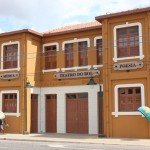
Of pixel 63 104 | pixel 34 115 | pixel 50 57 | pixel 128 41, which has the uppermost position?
pixel 128 41

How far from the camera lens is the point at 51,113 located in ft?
79.9

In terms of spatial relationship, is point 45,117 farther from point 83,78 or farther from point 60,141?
point 60,141

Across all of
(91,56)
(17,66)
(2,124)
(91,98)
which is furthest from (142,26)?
(2,124)

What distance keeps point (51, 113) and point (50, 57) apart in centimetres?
417

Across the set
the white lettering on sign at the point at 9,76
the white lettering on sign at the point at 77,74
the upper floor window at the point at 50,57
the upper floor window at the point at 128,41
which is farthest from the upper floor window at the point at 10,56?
the upper floor window at the point at 128,41

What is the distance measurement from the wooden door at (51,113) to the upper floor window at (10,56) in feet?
11.5

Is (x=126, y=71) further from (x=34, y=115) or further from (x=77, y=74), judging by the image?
(x=34, y=115)

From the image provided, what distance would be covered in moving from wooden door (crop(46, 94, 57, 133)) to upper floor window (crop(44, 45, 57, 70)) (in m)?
2.22

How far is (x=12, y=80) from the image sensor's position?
80.0 feet

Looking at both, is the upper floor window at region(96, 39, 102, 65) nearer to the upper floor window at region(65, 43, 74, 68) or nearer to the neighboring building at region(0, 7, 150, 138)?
the neighboring building at region(0, 7, 150, 138)

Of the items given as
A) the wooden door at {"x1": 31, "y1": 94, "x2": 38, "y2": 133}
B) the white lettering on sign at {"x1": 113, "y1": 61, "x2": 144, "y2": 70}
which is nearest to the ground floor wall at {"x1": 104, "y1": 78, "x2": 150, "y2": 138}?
the white lettering on sign at {"x1": 113, "y1": 61, "x2": 144, "y2": 70}

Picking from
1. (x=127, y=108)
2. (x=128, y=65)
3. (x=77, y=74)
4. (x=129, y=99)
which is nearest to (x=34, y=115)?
(x=77, y=74)

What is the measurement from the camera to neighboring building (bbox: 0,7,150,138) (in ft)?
65.9

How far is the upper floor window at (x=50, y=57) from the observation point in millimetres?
24688
